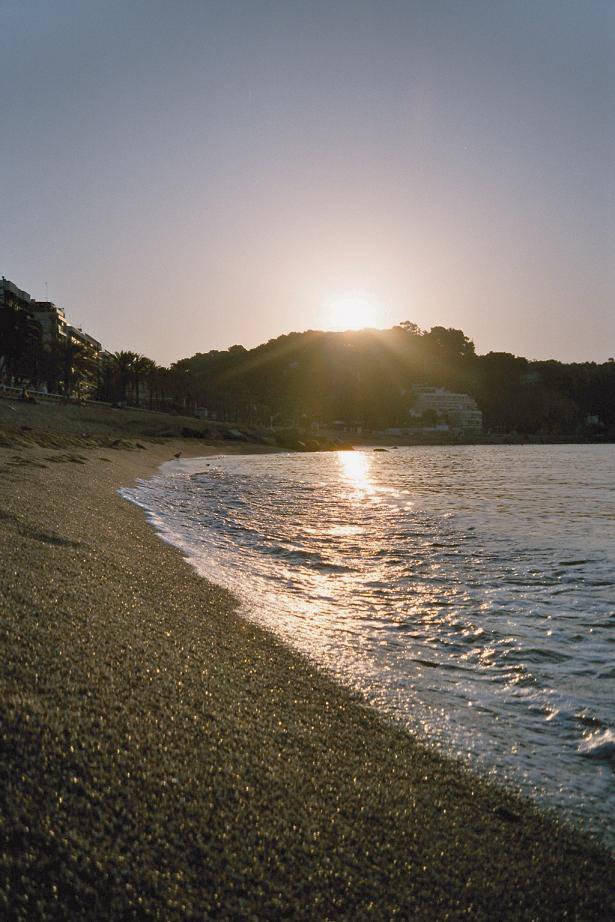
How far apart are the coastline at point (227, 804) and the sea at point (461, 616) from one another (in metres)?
0.39

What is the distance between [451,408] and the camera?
577ft

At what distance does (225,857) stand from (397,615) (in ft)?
12.0

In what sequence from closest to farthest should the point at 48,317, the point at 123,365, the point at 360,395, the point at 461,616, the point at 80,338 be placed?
the point at 461,616
the point at 123,365
the point at 48,317
the point at 80,338
the point at 360,395

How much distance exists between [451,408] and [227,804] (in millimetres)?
180885

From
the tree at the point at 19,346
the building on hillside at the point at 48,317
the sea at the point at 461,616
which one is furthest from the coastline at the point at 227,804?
the building on hillside at the point at 48,317

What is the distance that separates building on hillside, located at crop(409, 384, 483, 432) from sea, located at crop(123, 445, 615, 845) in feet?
515

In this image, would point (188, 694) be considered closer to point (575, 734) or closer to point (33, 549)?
point (575, 734)

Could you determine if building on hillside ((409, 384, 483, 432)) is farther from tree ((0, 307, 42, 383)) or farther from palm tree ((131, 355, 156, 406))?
tree ((0, 307, 42, 383))

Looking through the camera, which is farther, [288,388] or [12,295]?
[288,388]

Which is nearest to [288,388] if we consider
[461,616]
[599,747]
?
[461,616]

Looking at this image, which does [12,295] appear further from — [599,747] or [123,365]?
[599,747]

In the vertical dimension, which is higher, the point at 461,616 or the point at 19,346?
the point at 19,346

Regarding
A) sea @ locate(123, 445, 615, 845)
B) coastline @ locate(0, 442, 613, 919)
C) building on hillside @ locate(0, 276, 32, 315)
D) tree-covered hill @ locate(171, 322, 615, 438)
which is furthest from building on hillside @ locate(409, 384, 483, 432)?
coastline @ locate(0, 442, 613, 919)

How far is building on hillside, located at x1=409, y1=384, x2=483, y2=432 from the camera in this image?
168750mm
